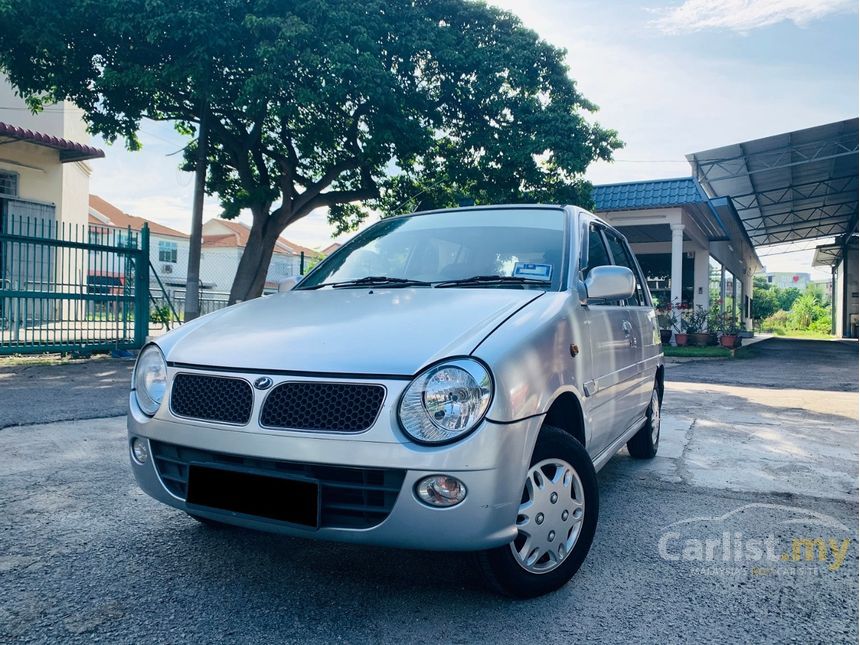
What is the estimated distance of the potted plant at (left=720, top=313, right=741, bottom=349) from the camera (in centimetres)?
1644

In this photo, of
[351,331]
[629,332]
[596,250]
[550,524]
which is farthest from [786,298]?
[351,331]

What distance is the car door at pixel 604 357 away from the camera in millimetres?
2863

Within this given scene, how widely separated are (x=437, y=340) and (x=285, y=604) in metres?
1.04

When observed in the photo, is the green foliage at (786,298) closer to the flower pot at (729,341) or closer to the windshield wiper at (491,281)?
the flower pot at (729,341)

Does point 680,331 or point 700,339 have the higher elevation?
point 680,331

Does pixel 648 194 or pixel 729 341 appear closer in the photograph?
pixel 729 341

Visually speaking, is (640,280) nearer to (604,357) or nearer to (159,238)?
(604,357)

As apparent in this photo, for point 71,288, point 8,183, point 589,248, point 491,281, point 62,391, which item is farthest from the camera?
point 8,183

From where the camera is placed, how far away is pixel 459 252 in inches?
127

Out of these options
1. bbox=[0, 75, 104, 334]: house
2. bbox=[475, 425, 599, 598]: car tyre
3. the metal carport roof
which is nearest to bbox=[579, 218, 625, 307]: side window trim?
bbox=[475, 425, 599, 598]: car tyre

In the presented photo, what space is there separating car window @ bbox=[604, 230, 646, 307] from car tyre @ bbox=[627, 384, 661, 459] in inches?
25.9

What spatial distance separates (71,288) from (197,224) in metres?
2.66

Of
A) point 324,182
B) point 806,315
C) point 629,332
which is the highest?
point 324,182

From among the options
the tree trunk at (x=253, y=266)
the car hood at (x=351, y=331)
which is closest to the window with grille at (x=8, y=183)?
the tree trunk at (x=253, y=266)
